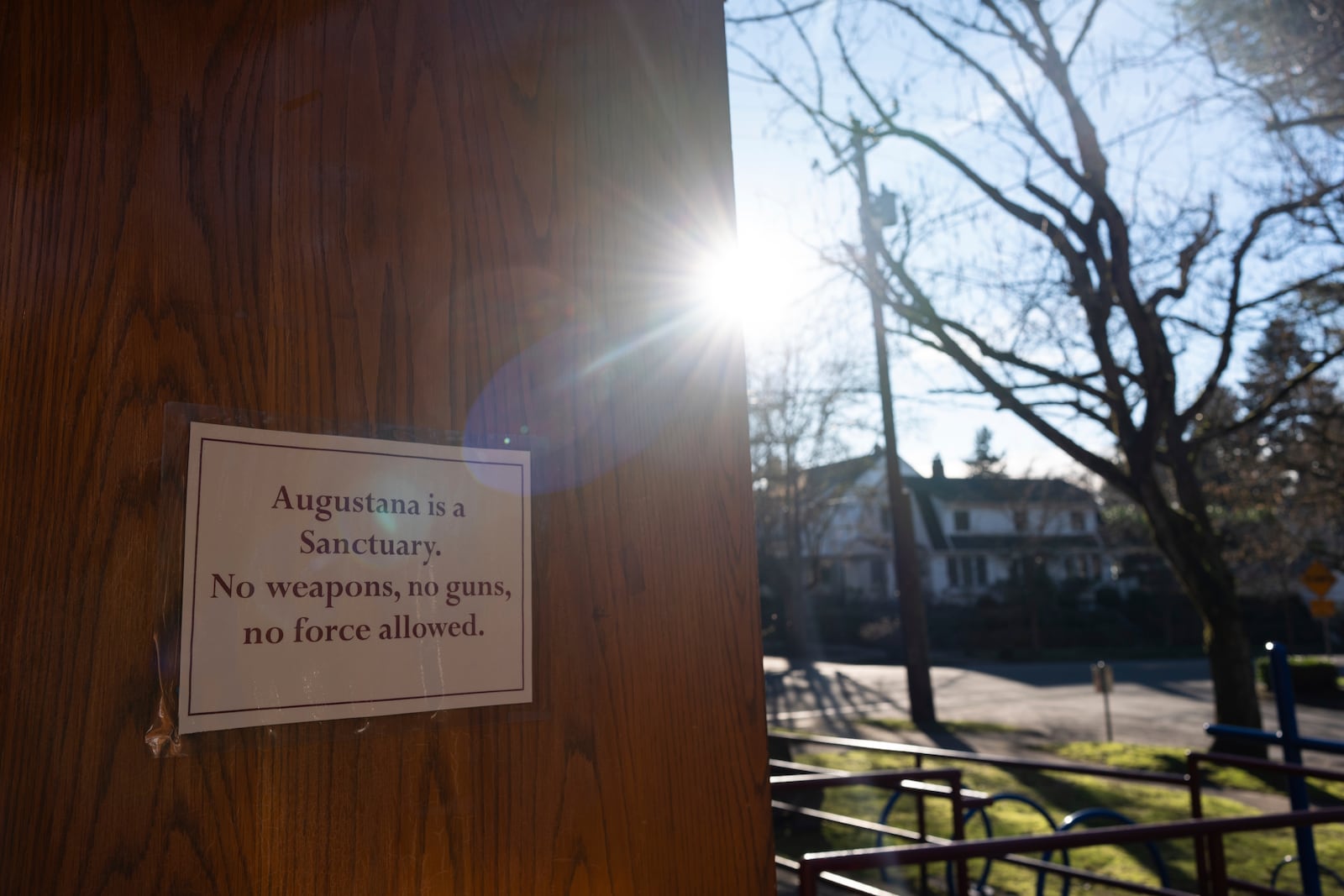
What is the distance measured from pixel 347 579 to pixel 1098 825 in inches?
295

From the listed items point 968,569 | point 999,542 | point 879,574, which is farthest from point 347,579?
point 999,542

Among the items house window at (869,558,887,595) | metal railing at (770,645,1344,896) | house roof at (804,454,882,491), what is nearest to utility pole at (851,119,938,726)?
metal railing at (770,645,1344,896)

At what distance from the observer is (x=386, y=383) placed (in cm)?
129

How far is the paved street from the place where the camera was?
16.7m

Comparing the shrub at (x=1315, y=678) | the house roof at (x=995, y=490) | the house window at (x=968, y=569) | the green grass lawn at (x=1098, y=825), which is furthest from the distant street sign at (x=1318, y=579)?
the house window at (x=968, y=569)

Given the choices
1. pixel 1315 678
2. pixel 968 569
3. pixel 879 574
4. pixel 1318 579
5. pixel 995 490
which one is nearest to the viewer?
pixel 1318 579

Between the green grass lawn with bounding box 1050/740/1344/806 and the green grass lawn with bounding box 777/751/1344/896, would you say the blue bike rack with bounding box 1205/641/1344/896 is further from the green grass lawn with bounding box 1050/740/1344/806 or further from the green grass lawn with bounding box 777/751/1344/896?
the green grass lawn with bounding box 1050/740/1344/806

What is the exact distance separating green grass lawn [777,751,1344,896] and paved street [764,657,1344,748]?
4.56m

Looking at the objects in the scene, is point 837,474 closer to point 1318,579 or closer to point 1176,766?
point 1318,579

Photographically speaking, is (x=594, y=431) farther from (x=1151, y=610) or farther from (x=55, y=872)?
(x=1151, y=610)

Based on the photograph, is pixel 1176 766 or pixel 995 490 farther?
pixel 995 490

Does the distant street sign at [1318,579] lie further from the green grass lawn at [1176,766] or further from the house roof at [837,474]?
the house roof at [837,474]

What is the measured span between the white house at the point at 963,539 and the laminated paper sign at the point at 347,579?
39862mm

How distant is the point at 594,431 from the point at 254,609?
561 millimetres
